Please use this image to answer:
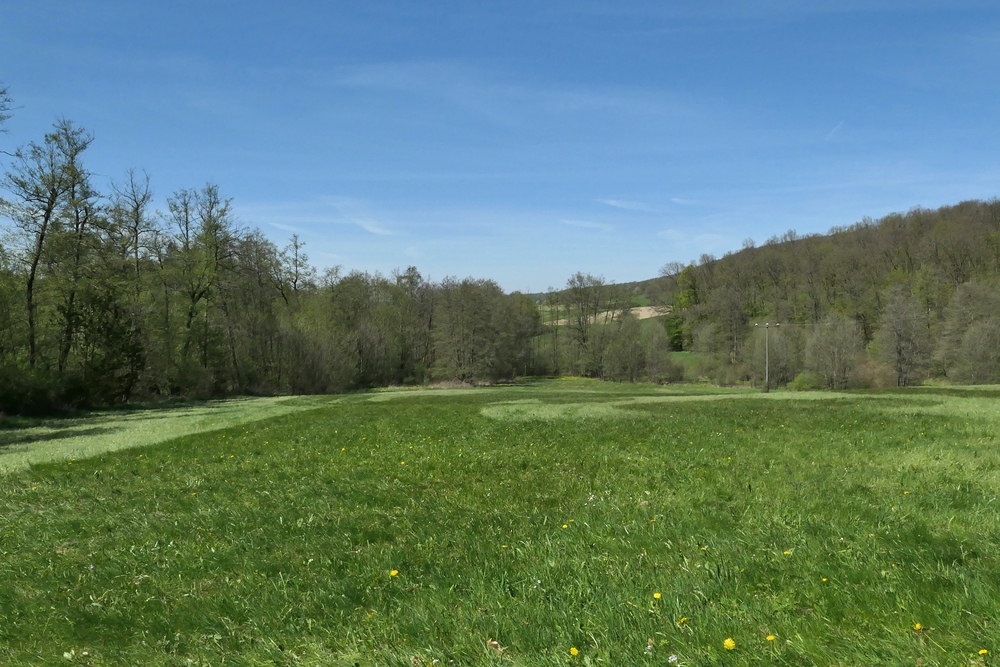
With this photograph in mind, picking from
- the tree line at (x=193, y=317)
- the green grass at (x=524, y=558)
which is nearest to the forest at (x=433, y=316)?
the tree line at (x=193, y=317)

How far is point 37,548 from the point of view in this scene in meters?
8.23

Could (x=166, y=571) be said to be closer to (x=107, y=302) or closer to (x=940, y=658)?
(x=940, y=658)

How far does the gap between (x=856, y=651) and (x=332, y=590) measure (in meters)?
4.68

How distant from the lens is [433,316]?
92812 millimetres

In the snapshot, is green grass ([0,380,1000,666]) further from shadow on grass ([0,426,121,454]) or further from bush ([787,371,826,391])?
bush ([787,371,826,391])

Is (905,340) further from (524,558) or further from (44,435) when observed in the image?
(44,435)

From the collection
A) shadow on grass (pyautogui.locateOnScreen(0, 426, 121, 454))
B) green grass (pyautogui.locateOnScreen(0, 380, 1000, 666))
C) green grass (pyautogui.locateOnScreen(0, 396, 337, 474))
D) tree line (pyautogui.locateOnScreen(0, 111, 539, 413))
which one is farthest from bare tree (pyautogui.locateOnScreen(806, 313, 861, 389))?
shadow on grass (pyautogui.locateOnScreen(0, 426, 121, 454))

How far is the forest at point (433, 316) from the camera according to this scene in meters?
43.5

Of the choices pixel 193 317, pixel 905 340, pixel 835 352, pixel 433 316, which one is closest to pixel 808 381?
→ pixel 835 352

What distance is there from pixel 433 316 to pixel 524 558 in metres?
87.0

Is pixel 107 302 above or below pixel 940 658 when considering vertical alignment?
above

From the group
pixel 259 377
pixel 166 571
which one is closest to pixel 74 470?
pixel 166 571

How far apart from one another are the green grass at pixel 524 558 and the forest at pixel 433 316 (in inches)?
1476

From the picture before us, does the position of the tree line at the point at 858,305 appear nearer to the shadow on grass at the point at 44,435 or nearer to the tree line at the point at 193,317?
the tree line at the point at 193,317
